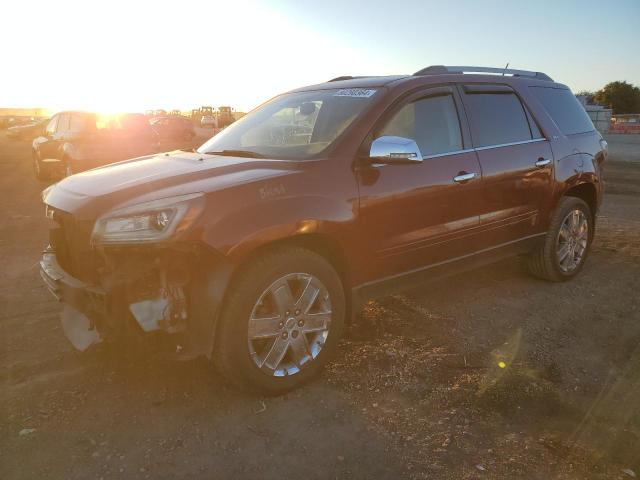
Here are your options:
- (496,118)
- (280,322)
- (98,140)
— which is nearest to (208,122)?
(98,140)

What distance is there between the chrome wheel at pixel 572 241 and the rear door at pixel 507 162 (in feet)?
1.59

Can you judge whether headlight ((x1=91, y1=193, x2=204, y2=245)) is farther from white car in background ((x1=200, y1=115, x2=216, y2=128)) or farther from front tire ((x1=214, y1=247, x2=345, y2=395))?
white car in background ((x1=200, y1=115, x2=216, y2=128))

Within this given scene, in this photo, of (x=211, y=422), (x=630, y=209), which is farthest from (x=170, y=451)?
(x=630, y=209)

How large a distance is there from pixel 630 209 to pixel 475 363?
23.1 ft

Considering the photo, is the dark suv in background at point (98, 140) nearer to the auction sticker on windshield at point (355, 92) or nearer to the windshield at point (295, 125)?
the windshield at point (295, 125)

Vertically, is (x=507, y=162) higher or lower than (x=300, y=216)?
higher

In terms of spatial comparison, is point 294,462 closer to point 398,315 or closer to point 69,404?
point 69,404

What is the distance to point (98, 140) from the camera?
9.41 meters

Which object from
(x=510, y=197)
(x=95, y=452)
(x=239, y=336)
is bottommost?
(x=95, y=452)

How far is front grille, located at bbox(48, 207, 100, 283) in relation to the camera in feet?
8.66

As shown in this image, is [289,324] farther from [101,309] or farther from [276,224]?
[101,309]

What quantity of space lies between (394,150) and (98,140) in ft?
26.5

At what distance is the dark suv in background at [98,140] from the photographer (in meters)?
9.33

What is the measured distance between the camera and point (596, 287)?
477 centimetres
